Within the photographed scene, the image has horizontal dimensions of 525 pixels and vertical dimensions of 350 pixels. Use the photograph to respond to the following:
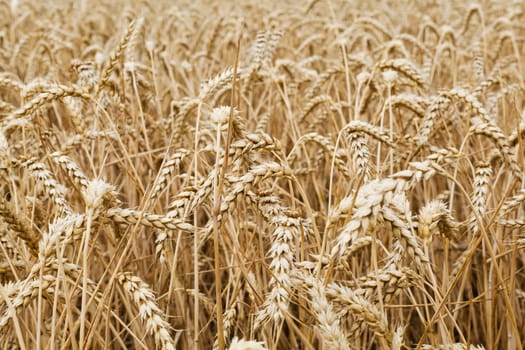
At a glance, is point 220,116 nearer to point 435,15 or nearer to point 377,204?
point 377,204

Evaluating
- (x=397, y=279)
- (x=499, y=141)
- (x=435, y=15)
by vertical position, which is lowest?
(x=397, y=279)

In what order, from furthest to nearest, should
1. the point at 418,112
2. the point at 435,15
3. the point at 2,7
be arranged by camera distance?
the point at 2,7
the point at 435,15
the point at 418,112

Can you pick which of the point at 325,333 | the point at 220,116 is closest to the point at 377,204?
the point at 325,333

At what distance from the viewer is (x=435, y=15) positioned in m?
5.38

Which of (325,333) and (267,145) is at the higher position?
(267,145)

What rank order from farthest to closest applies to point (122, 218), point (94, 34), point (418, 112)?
point (94, 34) < point (418, 112) < point (122, 218)

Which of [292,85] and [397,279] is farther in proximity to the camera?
[292,85]

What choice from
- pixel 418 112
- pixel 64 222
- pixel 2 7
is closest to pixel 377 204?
pixel 64 222

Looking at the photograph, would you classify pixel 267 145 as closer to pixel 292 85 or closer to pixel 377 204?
pixel 377 204

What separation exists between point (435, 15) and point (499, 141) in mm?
4438

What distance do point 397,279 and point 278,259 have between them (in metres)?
0.30

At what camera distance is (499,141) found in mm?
1386

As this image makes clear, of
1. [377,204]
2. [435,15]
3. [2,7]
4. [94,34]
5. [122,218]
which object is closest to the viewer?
[377,204]

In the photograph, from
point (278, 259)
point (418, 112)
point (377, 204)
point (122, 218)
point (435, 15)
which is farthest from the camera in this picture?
point (435, 15)
